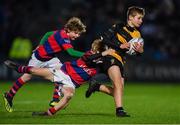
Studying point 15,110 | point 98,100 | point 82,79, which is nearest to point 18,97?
point 98,100

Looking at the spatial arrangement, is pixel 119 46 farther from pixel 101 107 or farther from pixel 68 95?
pixel 101 107

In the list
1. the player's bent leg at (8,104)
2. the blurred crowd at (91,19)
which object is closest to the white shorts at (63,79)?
the player's bent leg at (8,104)

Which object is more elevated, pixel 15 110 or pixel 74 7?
pixel 74 7

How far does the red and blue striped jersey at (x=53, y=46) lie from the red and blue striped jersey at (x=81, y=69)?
0.47 metres

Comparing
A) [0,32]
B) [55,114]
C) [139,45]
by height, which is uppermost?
[0,32]

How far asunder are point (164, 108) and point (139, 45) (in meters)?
2.50

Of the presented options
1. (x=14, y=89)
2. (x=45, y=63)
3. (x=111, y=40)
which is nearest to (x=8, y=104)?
(x=14, y=89)

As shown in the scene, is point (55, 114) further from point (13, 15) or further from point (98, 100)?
point (13, 15)

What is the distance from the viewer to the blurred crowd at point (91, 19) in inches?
903

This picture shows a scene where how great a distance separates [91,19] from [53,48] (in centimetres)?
1082

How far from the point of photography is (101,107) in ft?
44.7

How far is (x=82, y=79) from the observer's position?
11.4m

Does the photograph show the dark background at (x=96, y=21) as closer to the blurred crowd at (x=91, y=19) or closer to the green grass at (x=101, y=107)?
A: the blurred crowd at (x=91, y=19)

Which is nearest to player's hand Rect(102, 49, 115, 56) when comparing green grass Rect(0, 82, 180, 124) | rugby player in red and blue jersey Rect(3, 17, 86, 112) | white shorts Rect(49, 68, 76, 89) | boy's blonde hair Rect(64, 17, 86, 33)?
rugby player in red and blue jersey Rect(3, 17, 86, 112)
